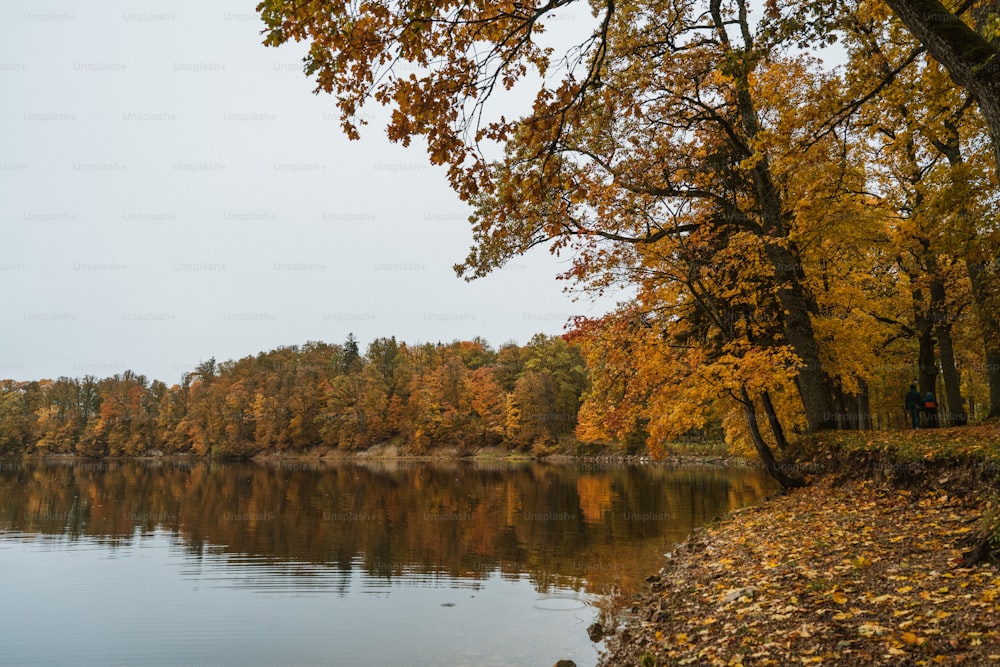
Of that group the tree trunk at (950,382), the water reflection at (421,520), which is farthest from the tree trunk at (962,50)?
the tree trunk at (950,382)

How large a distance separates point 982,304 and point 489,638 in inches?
563

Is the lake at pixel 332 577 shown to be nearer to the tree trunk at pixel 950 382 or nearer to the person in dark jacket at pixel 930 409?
the person in dark jacket at pixel 930 409

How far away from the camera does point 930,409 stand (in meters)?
18.9

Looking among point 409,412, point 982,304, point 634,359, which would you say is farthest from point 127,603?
point 409,412

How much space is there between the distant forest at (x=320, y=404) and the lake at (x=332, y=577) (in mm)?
51146

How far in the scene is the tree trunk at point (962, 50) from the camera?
576 cm

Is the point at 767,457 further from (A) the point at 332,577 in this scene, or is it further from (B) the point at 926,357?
(A) the point at 332,577

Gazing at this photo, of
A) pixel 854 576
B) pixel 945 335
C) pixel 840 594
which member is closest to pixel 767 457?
pixel 854 576

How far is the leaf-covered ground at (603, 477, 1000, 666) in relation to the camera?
4863mm

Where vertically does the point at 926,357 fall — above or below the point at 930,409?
above

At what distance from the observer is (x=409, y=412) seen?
298ft

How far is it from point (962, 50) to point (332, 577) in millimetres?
17420

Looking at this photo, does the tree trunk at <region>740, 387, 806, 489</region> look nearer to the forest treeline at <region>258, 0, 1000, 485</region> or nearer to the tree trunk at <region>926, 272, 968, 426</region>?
the forest treeline at <region>258, 0, 1000, 485</region>

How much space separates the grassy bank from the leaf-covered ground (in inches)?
0.7
